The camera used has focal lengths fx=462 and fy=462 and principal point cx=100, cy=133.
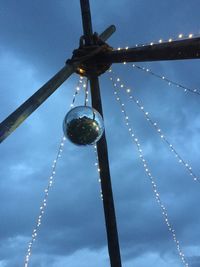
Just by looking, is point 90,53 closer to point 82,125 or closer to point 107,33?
point 107,33

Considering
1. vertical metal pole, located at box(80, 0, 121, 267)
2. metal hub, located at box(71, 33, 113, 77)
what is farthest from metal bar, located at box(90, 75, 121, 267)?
metal hub, located at box(71, 33, 113, 77)

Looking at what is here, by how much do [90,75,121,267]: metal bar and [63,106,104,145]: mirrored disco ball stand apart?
1615 millimetres

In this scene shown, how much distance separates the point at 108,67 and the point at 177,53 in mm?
2638

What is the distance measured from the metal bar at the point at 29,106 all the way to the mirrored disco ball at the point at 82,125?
0.41 m

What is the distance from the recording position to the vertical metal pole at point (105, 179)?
7189mm

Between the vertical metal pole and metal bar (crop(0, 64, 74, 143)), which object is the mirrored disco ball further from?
the vertical metal pole

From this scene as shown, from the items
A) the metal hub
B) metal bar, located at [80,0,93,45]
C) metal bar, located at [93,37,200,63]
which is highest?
metal bar, located at [80,0,93,45]

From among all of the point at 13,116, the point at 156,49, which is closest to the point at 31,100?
the point at 13,116

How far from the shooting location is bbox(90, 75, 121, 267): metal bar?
7176 mm

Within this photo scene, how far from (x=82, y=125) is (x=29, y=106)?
77cm

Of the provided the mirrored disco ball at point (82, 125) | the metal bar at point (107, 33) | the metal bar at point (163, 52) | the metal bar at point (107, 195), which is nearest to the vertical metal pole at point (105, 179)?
the metal bar at point (107, 195)

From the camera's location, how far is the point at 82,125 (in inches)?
228

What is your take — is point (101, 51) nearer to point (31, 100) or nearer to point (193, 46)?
point (31, 100)

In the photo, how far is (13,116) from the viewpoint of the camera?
201 inches
